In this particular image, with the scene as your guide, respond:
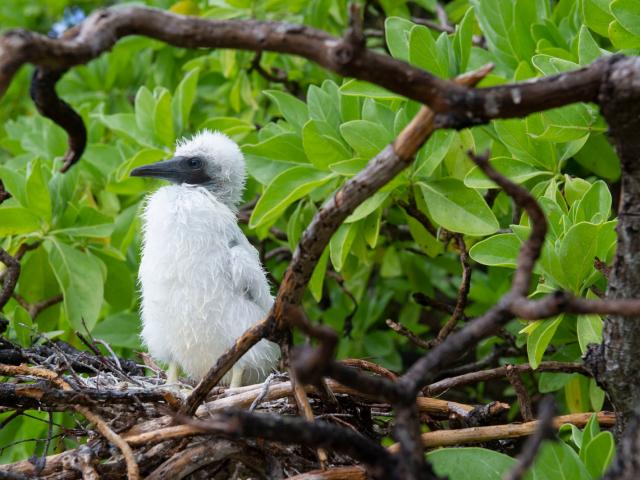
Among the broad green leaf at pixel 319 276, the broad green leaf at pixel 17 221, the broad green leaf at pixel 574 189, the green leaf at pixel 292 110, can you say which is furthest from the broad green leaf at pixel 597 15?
the broad green leaf at pixel 17 221

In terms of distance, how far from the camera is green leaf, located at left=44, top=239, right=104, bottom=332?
2.84m

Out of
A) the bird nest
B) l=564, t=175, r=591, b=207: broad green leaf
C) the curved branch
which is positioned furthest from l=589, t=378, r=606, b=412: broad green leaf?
the curved branch

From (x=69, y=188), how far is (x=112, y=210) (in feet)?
1.63

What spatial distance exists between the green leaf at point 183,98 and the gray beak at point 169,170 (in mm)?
234

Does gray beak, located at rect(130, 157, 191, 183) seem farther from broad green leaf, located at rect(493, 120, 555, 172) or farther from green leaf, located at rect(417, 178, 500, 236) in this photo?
broad green leaf, located at rect(493, 120, 555, 172)

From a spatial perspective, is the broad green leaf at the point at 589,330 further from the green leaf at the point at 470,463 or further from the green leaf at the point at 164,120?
the green leaf at the point at 164,120

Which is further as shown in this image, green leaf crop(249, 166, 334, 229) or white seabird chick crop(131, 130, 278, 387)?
white seabird chick crop(131, 130, 278, 387)

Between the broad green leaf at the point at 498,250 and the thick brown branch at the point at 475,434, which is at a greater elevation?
the broad green leaf at the point at 498,250

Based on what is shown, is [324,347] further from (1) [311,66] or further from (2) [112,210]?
(1) [311,66]

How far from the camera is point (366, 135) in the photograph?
246cm

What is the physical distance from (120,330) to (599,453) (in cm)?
198

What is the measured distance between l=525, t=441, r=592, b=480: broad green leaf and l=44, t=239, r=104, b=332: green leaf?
157cm

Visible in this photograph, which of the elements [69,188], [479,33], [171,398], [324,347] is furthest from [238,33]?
[479,33]

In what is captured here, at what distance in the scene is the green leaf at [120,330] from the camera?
10.6ft
